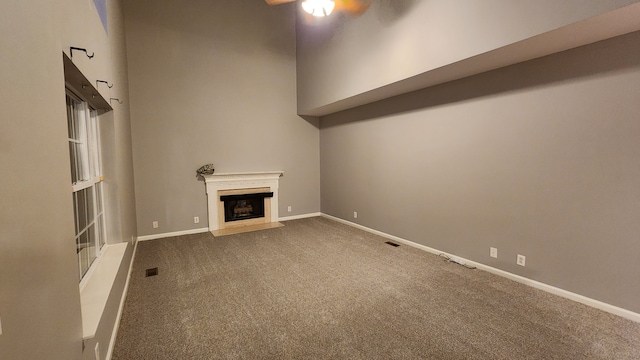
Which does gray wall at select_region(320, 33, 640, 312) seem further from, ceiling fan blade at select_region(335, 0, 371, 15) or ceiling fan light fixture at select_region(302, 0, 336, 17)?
ceiling fan light fixture at select_region(302, 0, 336, 17)

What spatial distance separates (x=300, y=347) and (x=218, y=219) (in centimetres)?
369

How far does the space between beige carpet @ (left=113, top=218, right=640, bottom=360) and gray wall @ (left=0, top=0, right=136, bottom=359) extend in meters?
1.07

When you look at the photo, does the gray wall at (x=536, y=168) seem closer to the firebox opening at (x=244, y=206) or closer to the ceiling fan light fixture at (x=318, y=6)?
the ceiling fan light fixture at (x=318, y=6)

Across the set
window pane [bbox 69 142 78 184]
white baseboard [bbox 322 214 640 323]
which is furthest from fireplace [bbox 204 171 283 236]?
white baseboard [bbox 322 214 640 323]

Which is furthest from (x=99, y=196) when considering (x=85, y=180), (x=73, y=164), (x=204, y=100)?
(x=204, y=100)

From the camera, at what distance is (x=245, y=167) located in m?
5.43

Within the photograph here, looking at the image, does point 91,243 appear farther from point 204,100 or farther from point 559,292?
point 559,292

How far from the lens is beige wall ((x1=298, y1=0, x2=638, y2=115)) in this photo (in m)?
2.17

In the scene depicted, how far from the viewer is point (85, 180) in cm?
227

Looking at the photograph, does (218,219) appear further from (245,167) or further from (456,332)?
(456,332)

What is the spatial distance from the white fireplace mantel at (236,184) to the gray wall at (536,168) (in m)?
2.54

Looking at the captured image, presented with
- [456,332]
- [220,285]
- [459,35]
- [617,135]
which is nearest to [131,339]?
[220,285]

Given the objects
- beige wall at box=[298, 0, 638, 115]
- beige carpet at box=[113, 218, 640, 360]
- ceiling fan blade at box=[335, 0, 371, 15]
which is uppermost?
ceiling fan blade at box=[335, 0, 371, 15]

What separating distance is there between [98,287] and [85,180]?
0.90m
